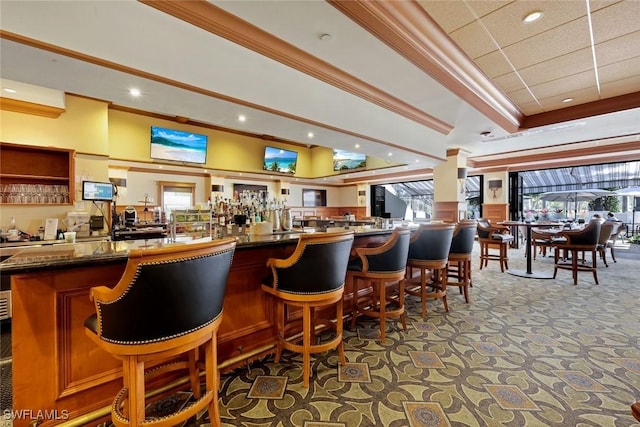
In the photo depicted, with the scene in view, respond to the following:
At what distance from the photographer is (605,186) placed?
1266 centimetres

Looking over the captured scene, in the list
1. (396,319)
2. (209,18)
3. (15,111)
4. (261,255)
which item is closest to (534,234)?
(396,319)

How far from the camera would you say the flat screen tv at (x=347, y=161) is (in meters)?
9.52

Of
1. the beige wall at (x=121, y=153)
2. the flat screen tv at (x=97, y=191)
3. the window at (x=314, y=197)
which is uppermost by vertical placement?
the beige wall at (x=121, y=153)

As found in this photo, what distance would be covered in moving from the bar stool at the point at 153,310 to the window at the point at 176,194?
27.1 ft

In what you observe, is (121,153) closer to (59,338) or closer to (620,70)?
(59,338)

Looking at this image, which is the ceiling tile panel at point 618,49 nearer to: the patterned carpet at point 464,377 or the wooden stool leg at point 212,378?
the patterned carpet at point 464,377

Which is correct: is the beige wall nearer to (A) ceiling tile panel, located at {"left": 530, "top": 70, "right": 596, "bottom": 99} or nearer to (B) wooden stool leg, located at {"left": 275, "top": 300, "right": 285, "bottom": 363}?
(B) wooden stool leg, located at {"left": 275, "top": 300, "right": 285, "bottom": 363}

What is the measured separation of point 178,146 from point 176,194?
185cm

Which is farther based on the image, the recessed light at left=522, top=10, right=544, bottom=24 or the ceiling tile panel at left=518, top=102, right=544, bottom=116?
the ceiling tile panel at left=518, top=102, right=544, bottom=116

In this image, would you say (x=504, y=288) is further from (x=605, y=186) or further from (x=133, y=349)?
(x=605, y=186)

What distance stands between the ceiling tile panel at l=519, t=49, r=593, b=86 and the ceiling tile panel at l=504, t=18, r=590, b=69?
0.11 m

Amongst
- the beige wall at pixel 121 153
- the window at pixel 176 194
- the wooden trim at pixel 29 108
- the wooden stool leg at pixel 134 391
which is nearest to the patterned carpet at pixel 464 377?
the wooden stool leg at pixel 134 391

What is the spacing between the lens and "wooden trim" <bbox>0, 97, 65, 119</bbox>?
3936 millimetres

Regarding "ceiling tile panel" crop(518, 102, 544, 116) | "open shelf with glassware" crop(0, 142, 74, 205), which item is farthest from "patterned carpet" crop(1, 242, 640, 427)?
"open shelf with glassware" crop(0, 142, 74, 205)
